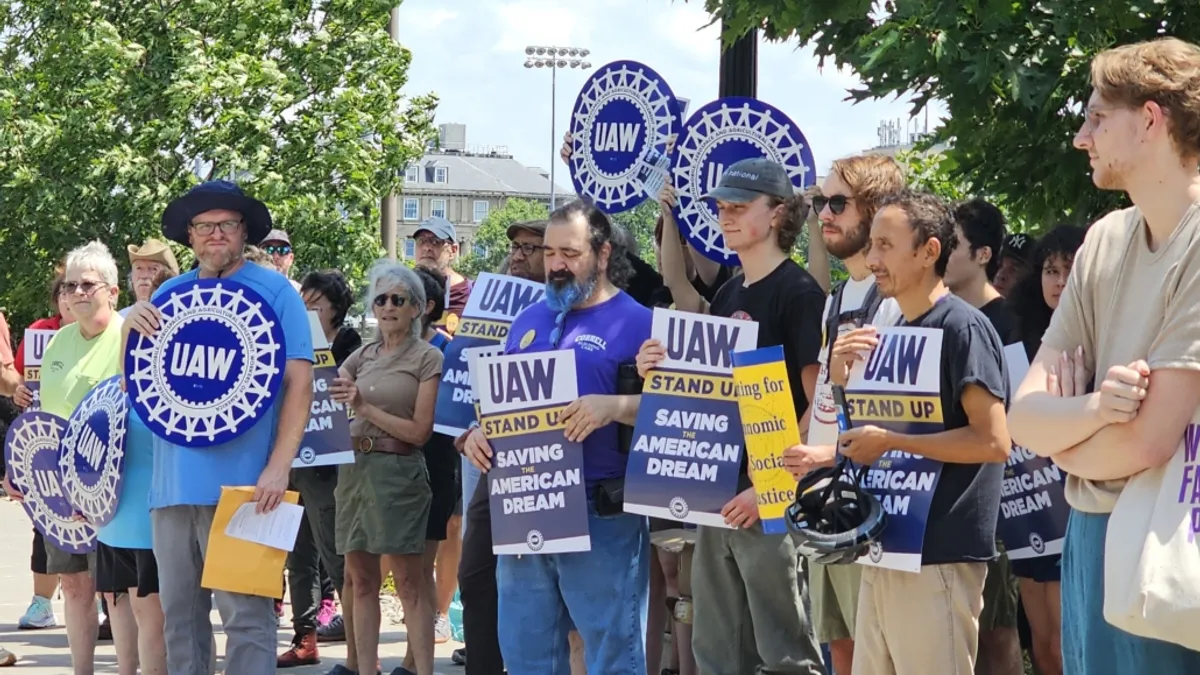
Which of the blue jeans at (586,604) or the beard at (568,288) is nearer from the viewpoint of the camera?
the blue jeans at (586,604)

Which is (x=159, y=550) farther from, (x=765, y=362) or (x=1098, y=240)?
(x=1098, y=240)

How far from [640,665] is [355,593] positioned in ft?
8.41

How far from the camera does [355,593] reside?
324 inches

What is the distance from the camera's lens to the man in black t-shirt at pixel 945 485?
4816 millimetres

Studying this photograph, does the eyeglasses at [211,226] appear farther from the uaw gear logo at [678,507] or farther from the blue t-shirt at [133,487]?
the uaw gear logo at [678,507]

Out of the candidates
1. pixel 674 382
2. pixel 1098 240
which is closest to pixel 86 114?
pixel 674 382

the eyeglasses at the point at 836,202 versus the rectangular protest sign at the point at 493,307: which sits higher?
the eyeglasses at the point at 836,202

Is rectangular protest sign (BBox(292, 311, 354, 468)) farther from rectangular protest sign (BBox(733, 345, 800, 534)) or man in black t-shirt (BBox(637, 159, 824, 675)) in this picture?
rectangular protest sign (BBox(733, 345, 800, 534))

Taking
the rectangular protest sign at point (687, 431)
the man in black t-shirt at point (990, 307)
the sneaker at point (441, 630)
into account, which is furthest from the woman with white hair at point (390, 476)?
the man in black t-shirt at point (990, 307)

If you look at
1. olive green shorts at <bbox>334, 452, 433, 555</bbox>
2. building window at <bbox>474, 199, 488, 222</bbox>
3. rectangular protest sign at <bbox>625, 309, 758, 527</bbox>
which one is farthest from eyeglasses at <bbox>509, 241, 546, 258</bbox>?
building window at <bbox>474, 199, 488, 222</bbox>

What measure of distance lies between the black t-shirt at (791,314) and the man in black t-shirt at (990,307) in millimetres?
608

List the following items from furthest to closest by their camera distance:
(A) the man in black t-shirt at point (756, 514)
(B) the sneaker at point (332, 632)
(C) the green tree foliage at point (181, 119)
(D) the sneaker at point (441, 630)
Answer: (C) the green tree foliage at point (181, 119), (B) the sneaker at point (332, 632), (D) the sneaker at point (441, 630), (A) the man in black t-shirt at point (756, 514)

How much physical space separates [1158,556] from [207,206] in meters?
4.54

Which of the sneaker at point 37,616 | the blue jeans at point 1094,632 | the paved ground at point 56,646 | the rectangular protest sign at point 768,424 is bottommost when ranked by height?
the paved ground at point 56,646
